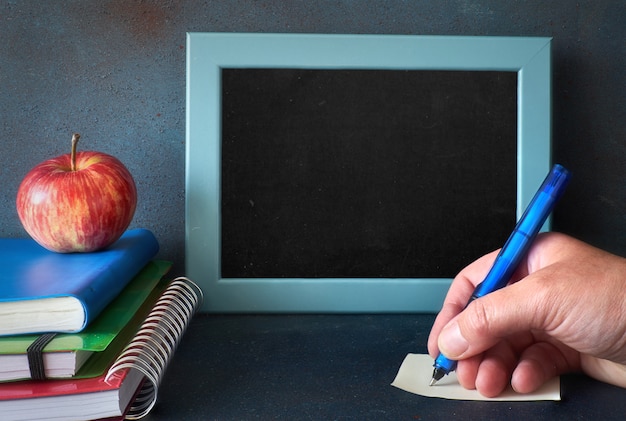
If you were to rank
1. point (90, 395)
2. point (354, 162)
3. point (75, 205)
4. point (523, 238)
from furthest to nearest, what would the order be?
1. point (354, 162)
2. point (75, 205)
3. point (523, 238)
4. point (90, 395)

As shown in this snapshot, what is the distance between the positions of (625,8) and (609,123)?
17 cm

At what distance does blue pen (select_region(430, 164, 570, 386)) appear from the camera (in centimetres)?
66

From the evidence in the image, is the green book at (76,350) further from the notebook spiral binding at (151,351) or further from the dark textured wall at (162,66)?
the dark textured wall at (162,66)

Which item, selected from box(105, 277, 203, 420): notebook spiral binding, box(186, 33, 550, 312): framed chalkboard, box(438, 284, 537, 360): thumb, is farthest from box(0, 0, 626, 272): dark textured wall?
box(438, 284, 537, 360): thumb

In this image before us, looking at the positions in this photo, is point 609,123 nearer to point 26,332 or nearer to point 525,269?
point 525,269

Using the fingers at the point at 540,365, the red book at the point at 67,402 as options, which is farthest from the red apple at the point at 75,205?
the fingers at the point at 540,365

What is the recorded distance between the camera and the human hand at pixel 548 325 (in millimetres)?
598

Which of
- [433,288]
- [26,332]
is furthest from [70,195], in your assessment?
[433,288]

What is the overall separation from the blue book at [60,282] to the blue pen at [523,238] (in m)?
0.34

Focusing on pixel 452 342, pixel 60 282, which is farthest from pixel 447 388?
pixel 60 282

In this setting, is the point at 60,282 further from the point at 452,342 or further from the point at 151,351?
the point at 452,342

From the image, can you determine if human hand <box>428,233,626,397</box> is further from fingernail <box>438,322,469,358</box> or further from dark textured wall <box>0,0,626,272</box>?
dark textured wall <box>0,0,626,272</box>

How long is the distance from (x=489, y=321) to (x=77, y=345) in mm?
363

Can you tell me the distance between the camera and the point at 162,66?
982 millimetres
